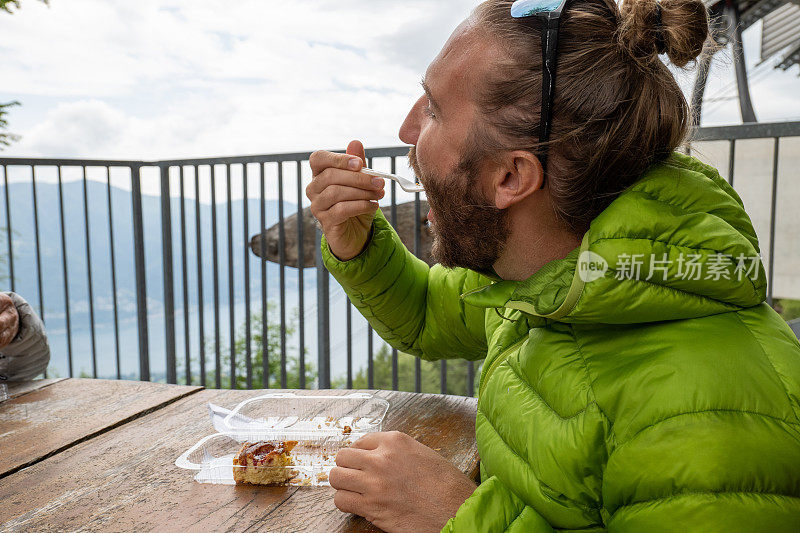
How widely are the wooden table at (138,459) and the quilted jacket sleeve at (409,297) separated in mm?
252

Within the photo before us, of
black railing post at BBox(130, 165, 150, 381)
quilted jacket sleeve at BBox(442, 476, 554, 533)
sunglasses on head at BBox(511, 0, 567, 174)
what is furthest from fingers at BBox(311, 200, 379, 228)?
black railing post at BBox(130, 165, 150, 381)

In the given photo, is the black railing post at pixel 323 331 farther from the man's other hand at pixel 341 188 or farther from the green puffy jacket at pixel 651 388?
the green puffy jacket at pixel 651 388

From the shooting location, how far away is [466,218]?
3.75ft

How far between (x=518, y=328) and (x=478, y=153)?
0.35 m

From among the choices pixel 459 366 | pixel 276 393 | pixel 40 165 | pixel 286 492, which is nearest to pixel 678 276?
pixel 286 492

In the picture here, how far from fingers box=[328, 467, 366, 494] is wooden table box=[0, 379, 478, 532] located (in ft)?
0.13

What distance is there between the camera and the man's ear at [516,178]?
3.40 ft

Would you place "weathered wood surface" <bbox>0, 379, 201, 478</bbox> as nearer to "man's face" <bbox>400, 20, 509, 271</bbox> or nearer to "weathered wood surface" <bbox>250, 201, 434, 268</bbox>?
"man's face" <bbox>400, 20, 509, 271</bbox>

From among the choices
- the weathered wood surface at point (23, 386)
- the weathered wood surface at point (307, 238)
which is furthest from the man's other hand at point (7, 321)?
the weathered wood surface at point (307, 238)

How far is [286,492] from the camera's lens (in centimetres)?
94

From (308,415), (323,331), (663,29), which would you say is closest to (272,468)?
(308,415)

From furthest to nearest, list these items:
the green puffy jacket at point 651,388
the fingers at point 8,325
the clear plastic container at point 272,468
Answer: the fingers at point 8,325 < the clear plastic container at point 272,468 < the green puffy jacket at point 651,388

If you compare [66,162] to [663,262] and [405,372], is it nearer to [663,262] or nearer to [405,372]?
[405,372]

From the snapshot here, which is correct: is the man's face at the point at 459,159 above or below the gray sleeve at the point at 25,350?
above
